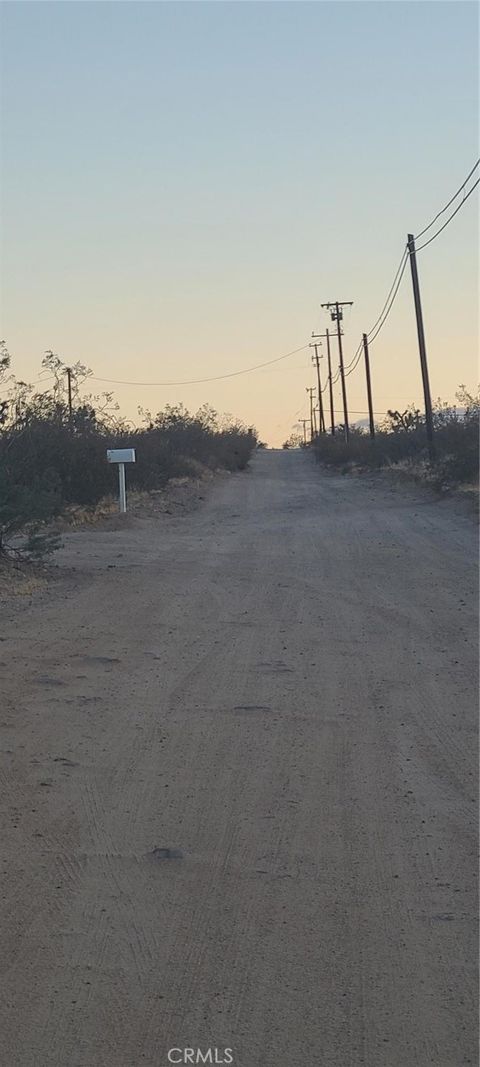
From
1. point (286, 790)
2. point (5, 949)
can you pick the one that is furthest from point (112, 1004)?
point (286, 790)

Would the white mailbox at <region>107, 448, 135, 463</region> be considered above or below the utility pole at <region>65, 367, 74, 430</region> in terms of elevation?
below

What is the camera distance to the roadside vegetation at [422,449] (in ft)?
106

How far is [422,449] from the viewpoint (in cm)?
4688

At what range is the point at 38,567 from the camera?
1667cm

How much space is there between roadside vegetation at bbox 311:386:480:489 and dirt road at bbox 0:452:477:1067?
706 inches

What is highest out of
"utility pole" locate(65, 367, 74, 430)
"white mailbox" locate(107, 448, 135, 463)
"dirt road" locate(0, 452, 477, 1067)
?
"utility pole" locate(65, 367, 74, 430)

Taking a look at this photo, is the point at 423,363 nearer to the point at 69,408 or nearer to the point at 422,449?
the point at 422,449

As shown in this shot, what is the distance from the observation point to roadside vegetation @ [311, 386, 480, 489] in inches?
1268

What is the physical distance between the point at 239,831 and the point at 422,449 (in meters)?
41.0

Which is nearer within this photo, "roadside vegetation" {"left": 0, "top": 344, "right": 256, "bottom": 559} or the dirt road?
the dirt road

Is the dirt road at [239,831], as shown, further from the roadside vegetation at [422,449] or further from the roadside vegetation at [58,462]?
the roadside vegetation at [422,449]

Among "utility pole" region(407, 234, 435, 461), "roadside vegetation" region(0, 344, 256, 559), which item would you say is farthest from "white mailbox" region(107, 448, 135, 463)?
"utility pole" region(407, 234, 435, 461)

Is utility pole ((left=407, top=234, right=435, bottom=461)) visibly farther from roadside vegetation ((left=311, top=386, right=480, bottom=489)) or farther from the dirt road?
the dirt road

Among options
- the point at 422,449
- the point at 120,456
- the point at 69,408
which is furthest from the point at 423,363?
the point at 120,456
